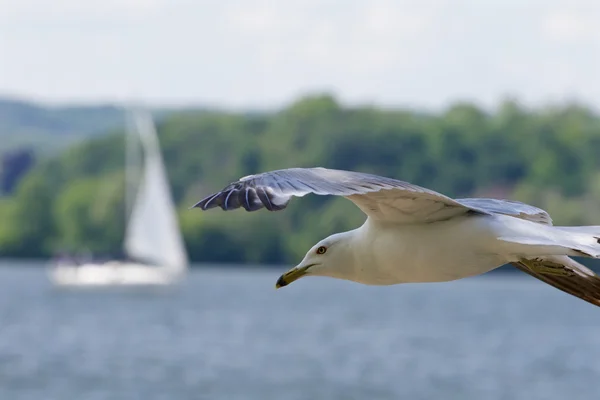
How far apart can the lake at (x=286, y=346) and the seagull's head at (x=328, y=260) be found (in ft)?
86.9

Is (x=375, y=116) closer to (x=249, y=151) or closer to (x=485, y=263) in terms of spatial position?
(x=249, y=151)

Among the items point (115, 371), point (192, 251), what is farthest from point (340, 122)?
point (115, 371)

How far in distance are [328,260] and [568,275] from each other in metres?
1.41

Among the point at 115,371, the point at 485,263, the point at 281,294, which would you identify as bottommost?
the point at 281,294

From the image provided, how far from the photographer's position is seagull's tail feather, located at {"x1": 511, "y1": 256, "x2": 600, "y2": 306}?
761 cm

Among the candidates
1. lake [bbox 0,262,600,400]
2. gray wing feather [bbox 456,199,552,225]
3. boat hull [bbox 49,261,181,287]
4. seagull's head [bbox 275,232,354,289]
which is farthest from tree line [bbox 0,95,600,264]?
seagull's head [bbox 275,232,354,289]

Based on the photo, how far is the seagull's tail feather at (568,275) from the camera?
7609 millimetres

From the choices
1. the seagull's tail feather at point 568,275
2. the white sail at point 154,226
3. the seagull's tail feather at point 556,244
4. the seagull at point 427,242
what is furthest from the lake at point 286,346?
the seagull's tail feather at point 556,244

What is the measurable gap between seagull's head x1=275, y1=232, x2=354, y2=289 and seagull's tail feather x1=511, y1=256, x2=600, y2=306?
103 cm

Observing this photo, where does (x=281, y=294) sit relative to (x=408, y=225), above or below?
below

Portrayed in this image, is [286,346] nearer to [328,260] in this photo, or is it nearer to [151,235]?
[151,235]

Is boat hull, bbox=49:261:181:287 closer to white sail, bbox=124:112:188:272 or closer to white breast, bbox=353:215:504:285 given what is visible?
white sail, bbox=124:112:188:272

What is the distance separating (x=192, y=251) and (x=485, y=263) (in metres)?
84.3

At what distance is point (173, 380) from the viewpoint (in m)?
36.7
